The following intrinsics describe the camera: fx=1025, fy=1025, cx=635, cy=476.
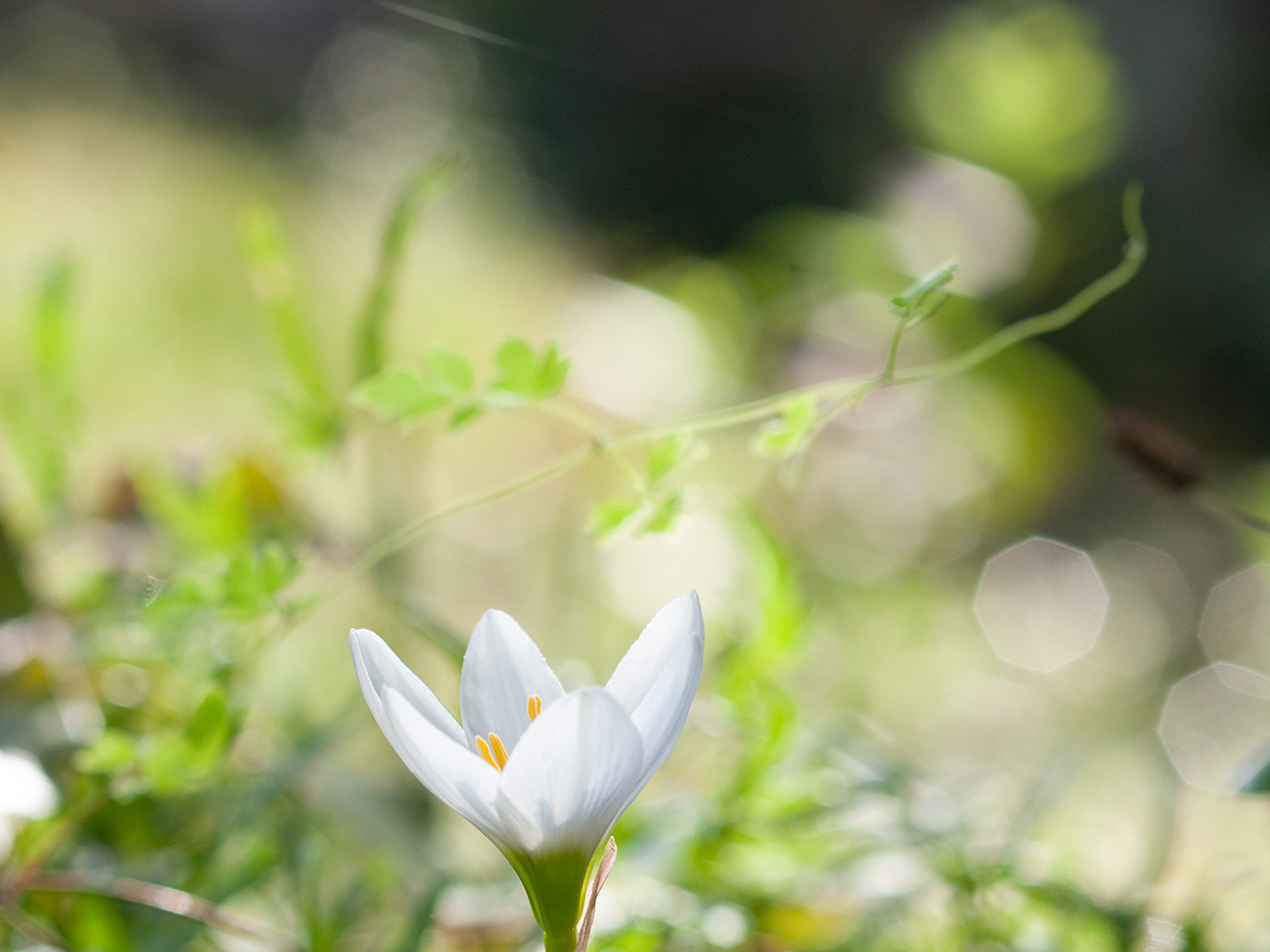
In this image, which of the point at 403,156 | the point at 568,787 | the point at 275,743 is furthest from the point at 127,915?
the point at 403,156

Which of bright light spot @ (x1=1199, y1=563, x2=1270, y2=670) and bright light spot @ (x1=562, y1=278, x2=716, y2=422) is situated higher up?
bright light spot @ (x1=562, y1=278, x2=716, y2=422)

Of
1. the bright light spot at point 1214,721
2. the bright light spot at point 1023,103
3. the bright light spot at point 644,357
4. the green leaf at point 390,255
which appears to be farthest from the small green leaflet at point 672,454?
the bright light spot at point 1023,103

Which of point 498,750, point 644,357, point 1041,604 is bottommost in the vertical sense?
point 1041,604

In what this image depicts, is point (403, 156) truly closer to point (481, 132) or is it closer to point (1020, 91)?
point (481, 132)

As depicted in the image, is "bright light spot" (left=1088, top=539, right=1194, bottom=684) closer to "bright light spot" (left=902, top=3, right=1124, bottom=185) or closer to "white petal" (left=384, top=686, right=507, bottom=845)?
"bright light spot" (left=902, top=3, right=1124, bottom=185)

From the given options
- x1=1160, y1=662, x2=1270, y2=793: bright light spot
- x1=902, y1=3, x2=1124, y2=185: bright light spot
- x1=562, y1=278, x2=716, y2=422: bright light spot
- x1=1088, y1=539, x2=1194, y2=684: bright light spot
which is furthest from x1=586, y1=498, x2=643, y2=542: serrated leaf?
x1=902, y1=3, x2=1124, y2=185: bright light spot

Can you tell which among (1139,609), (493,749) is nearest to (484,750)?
(493,749)

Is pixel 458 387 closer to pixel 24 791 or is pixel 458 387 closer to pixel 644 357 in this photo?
pixel 24 791
